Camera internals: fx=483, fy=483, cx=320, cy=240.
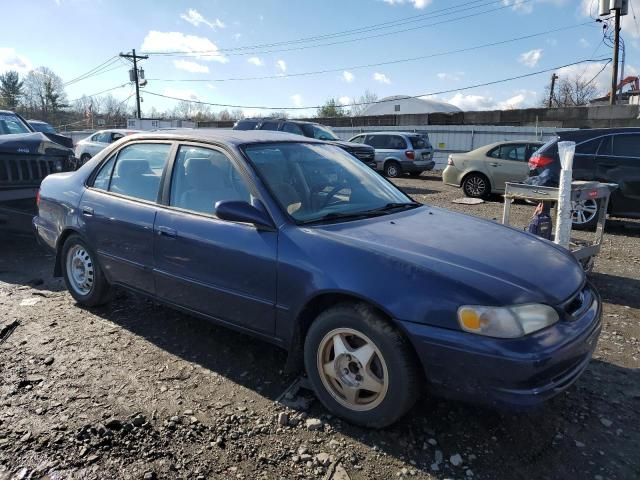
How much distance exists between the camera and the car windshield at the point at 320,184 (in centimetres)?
320

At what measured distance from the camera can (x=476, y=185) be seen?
12367 millimetres

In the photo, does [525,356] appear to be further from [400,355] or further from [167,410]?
[167,410]

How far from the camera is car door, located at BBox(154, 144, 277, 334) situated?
3.02 meters

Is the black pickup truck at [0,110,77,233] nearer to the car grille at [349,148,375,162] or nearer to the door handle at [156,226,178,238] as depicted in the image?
the door handle at [156,226,178,238]

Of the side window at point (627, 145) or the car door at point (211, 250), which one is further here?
the side window at point (627, 145)

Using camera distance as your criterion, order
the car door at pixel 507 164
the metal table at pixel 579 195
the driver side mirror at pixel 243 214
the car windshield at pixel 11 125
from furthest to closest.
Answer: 1. the car door at pixel 507 164
2. the car windshield at pixel 11 125
3. the metal table at pixel 579 195
4. the driver side mirror at pixel 243 214

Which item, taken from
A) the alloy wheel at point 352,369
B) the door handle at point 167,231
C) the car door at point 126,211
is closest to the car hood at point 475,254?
the alloy wheel at point 352,369

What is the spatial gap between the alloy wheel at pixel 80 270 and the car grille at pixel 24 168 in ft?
8.83

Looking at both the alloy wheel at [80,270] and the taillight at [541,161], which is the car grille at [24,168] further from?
the taillight at [541,161]

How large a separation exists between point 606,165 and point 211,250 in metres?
7.48

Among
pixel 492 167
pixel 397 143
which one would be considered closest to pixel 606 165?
pixel 492 167

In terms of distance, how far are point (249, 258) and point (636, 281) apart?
4.79 meters

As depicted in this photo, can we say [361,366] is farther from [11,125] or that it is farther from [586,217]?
[11,125]

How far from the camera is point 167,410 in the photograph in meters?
2.92
